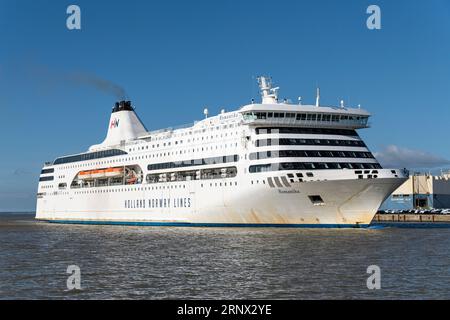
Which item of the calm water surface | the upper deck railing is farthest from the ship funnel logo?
the calm water surface

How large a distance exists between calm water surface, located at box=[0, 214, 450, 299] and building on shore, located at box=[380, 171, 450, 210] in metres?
55.1

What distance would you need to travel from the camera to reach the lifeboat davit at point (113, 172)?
62406 millimetres

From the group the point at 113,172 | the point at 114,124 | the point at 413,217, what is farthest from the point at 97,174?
the point at 413,217

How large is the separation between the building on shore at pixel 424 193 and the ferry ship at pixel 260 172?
1717 inches

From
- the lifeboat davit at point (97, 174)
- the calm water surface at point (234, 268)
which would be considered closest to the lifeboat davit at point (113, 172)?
the lifeboat davit at point (97, 174)

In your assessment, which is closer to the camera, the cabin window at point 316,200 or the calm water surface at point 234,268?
the calm water surface at point 234,268

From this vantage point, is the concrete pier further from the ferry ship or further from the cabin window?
the cabin window

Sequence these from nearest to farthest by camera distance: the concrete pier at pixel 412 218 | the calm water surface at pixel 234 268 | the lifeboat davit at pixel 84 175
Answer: the calm water surface at pixel 234 268, the lifeboat davit at pixel 84 175, the concrete pier at pixel 412 218

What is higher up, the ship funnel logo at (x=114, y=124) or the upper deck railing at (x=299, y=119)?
the ship funnel logo at (x=114, y=124)

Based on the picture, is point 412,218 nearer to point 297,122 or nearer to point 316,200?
point 297,122

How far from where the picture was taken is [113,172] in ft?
207

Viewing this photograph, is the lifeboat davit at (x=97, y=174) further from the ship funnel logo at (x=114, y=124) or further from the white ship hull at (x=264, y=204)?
the white ship hull at (x=264, y=204)

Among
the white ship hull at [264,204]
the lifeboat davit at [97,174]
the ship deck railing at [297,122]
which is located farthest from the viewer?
the lifeboat davit at [97,174]
